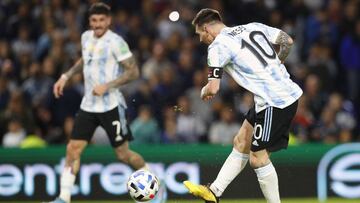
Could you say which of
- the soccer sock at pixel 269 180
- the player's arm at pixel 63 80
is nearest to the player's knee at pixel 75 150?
the player's arm at pixel 63 80

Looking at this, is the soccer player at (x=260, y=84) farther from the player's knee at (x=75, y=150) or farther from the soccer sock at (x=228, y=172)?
the player's knee at (x=75, y=150)

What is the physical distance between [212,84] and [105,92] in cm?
252

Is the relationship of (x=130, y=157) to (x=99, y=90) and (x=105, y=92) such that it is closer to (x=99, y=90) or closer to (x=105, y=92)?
(x=105, y=92)

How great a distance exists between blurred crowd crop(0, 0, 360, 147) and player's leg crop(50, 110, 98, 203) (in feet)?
10.7

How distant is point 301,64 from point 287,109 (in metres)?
7.01

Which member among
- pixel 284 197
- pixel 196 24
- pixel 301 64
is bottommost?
pixel 284 197

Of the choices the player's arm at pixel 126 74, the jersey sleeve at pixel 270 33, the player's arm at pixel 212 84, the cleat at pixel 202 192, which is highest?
the jersey sleeve at pixel 270 33

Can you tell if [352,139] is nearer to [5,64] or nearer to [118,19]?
[118,19]

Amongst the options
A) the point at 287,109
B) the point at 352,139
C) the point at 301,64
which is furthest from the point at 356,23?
the point at 287,109

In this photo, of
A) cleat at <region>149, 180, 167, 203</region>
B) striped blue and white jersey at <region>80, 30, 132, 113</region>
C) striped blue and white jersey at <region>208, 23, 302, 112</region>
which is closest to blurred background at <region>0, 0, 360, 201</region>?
cleat at <region>149, 180, 167, 203</region>

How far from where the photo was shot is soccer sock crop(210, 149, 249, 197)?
10141mm

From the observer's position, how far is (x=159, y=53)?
16.5m

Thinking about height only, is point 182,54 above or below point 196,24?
below

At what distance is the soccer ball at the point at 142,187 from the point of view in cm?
1070
